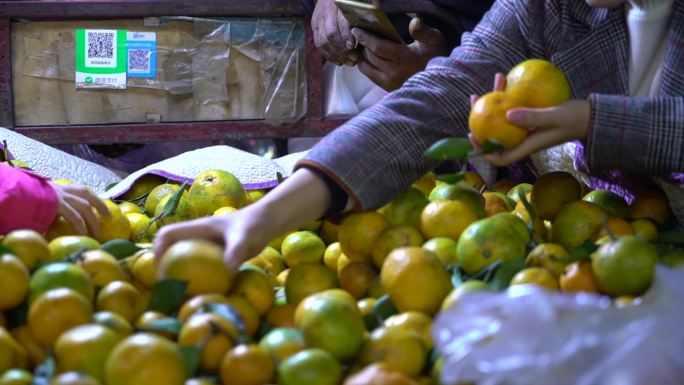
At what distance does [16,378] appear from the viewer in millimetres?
1088

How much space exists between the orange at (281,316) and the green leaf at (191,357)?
0.26m

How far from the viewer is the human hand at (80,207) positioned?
1.69 meters

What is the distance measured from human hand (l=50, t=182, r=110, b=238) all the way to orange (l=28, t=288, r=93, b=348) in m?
0.49

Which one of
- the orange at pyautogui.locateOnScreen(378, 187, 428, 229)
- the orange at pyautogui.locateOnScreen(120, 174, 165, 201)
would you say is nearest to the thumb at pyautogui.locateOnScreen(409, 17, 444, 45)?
the orange at pyautogui.locateOnScreen(120, 174, 165, 201)

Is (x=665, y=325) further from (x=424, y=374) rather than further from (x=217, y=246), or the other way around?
(x=217, y=246)

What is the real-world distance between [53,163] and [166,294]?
1.69 metres

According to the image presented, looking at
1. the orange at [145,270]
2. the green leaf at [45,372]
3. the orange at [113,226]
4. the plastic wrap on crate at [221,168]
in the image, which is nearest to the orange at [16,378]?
the green leaf at [45,372]

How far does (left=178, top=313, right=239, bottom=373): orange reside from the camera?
3.82ft

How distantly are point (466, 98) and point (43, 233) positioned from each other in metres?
0.82

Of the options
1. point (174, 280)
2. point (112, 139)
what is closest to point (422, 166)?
point (174, 280)

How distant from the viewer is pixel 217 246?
143 centimetres

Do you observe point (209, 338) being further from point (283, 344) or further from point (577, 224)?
point (577, 224)

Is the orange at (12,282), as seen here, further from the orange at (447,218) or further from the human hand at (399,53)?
the human hand at (399,53)

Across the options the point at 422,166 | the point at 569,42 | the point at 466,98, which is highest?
the point at 569,42
